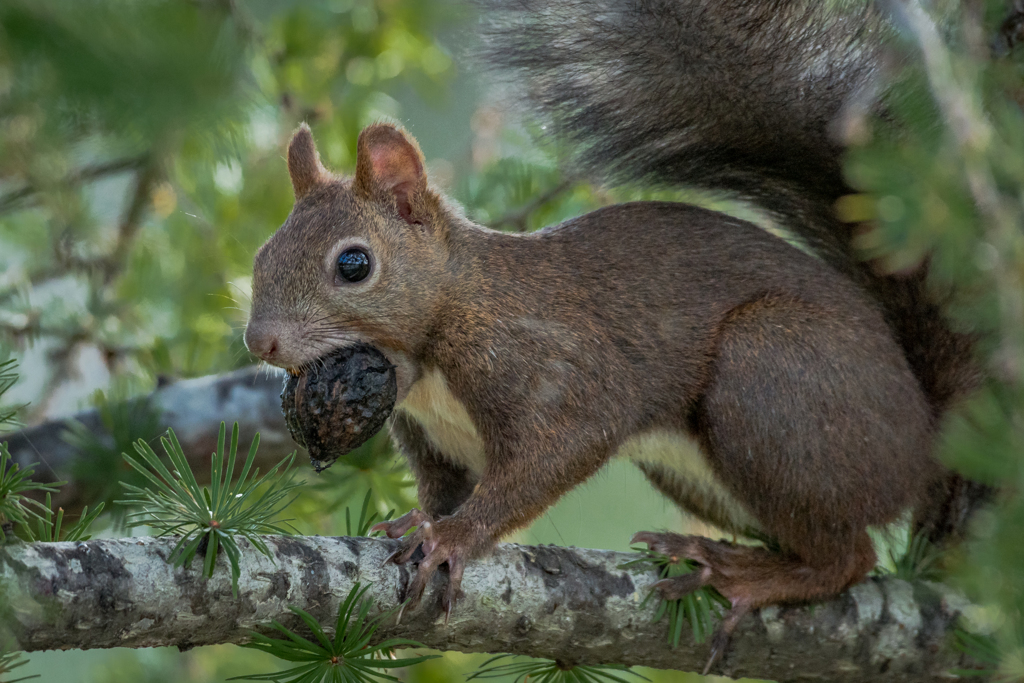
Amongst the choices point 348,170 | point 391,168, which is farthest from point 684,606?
point 348,170

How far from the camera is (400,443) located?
5.99 ft

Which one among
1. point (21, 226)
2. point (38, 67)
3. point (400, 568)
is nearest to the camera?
point (38, 67)

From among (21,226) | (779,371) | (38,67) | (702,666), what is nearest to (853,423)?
(779,371)

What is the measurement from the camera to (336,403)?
1.45m

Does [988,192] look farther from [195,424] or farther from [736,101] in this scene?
[195,424]

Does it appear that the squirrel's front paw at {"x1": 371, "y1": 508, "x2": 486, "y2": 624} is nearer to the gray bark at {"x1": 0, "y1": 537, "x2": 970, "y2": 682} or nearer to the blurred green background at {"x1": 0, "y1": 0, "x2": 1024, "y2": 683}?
the gray bark at {"x1": 0, "y1": 537, "x2": 970, "y2": 682}

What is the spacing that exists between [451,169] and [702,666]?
1321 millimetres

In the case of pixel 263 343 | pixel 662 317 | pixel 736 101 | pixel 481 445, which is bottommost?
pixel 481 445

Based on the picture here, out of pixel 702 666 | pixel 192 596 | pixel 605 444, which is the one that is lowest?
pixel 702 666

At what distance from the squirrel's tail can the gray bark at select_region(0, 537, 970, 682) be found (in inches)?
12.7

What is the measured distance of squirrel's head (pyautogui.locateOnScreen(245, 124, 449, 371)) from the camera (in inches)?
59.9

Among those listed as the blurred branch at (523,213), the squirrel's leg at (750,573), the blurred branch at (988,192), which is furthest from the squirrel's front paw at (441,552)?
the blurred branch at (523,213)

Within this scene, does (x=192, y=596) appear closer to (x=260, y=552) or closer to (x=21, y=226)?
(x=260, y=552)

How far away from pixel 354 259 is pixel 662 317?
0.57m
